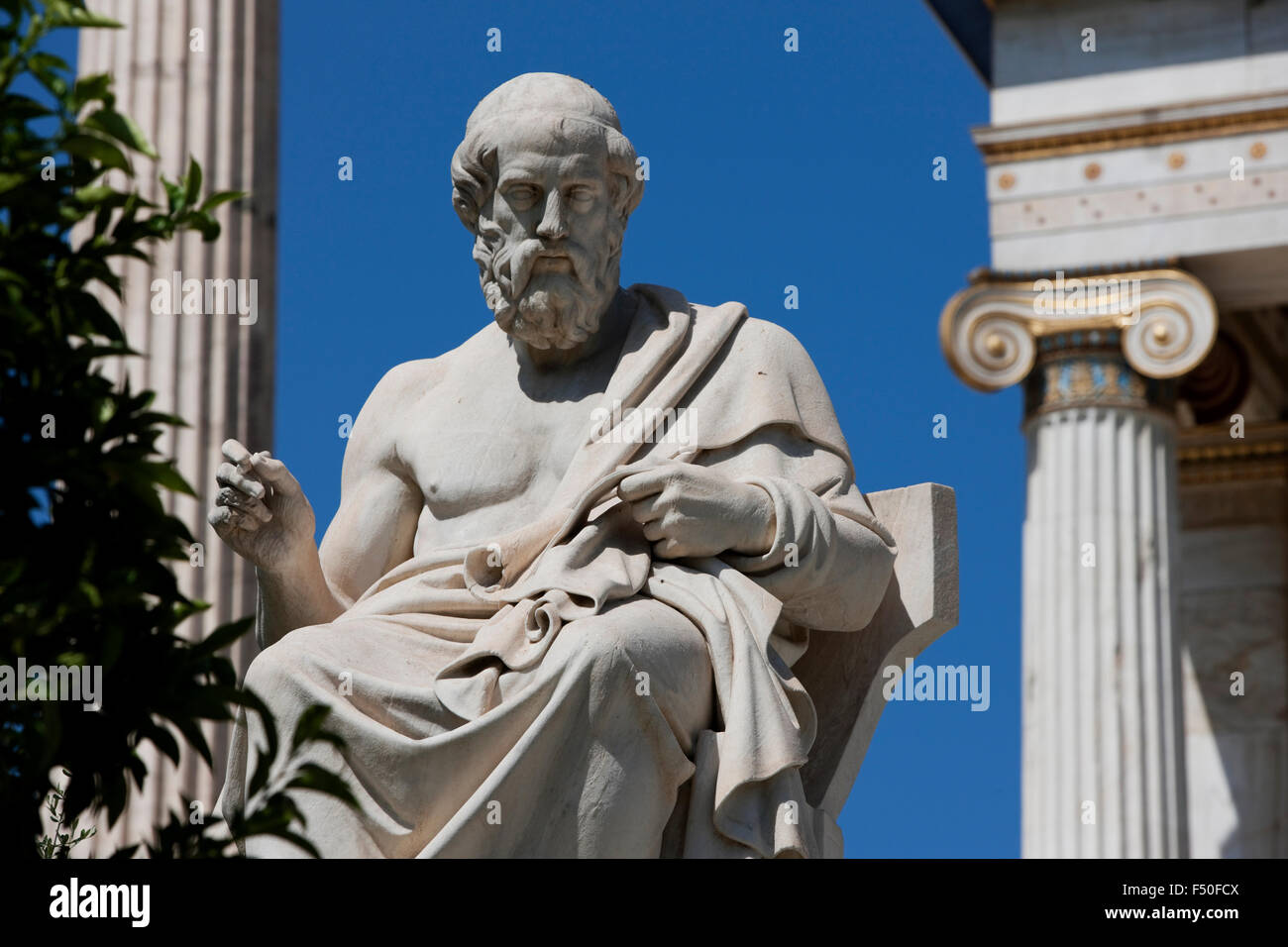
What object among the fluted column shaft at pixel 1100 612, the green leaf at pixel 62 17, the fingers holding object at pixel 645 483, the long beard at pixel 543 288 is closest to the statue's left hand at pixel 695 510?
the fingers holding object at pixel 645 483

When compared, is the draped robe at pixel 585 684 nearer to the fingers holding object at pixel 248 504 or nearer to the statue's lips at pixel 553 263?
the fingers holding object at pixel 248 504

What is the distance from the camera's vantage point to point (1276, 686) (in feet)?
65.3

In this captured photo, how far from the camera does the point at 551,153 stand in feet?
23.0

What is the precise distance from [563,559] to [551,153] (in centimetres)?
103

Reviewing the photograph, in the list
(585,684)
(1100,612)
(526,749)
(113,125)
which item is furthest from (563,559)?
(1100,612)

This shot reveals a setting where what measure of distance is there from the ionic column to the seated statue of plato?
1099 cm

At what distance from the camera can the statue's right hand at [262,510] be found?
6910 mm

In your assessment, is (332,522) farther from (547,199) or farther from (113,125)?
(113,125)

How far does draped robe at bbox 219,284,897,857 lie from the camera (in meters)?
6.35

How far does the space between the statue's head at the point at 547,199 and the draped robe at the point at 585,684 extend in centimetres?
38

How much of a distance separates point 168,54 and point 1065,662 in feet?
22.6

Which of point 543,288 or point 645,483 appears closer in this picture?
point 645,483

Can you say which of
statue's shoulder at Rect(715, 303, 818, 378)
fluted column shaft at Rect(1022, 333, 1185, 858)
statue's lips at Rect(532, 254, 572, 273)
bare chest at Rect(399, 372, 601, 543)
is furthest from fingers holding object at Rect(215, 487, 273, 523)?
fluted column shaft at Rect(1022, 333, 1185, 858)
